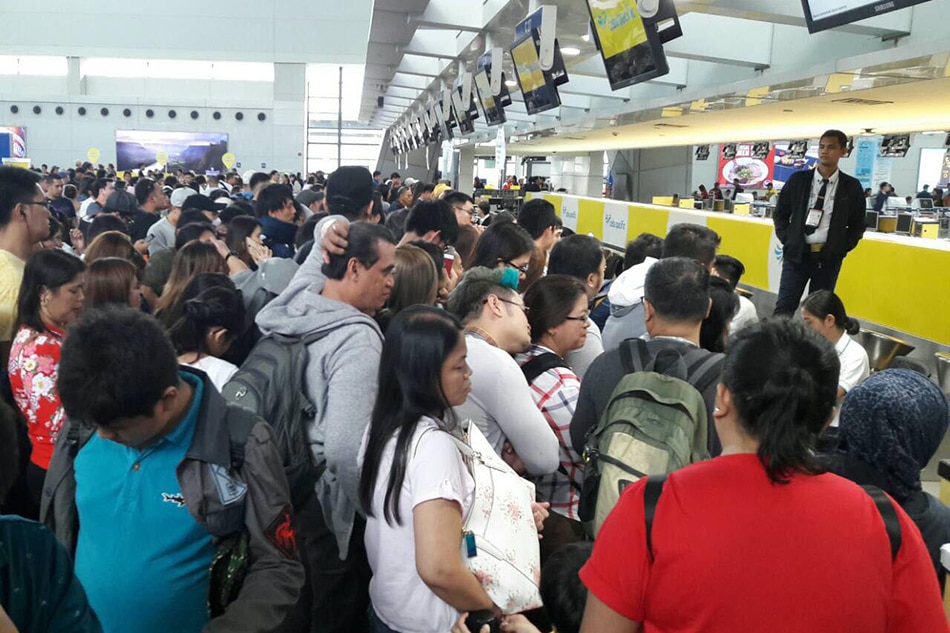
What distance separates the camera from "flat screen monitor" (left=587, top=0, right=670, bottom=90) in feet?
19.7

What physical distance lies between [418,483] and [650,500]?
29.2 inches

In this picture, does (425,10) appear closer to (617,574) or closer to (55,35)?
(617,574)

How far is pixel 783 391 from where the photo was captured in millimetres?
1542

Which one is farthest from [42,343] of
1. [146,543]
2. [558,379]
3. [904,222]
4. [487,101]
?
[904,222]

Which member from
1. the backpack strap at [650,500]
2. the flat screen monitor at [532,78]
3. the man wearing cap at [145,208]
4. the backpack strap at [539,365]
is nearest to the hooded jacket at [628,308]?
the backpack strap at [539,365]

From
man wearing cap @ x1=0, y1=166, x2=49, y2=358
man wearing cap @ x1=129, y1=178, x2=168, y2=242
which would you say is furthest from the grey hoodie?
man wearing cap @ x1=129, y1=178, x2=168, y2=242

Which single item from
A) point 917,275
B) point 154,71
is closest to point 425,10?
point 917,275

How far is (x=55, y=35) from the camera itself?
28328mm

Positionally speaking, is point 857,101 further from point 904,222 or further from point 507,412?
point 507,412

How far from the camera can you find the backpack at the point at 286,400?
2.52m

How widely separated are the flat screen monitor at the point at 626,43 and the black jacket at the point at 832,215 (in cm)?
153

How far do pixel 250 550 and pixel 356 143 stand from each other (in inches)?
1626

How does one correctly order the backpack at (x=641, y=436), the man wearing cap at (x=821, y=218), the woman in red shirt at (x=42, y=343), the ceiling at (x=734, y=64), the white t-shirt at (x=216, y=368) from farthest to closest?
the ceiling at (x=734, y=64) < the man wearing cap at (x=821, y=218) < the woman in red shirt at (x=42, y=343) < the white t-shirt at (x=216, y=368) < the backpack at (x=641, y=436)

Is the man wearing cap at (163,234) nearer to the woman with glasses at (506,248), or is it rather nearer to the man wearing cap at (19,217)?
the man wearing cap at (19,217)
